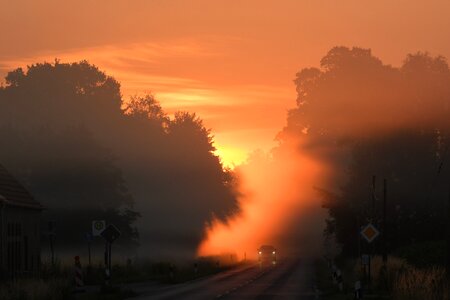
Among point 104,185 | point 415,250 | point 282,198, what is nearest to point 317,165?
point 104,185

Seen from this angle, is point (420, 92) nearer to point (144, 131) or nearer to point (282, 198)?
point (144, 131)

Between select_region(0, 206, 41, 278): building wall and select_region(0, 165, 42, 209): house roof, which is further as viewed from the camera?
select_region(0, 165, 42, 209): house roof

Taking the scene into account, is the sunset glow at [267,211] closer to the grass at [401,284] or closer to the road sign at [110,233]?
the grass at [401,284]

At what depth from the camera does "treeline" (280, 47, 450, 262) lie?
73.8 metres

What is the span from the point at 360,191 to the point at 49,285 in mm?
44567

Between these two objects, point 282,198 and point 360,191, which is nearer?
point 360,191

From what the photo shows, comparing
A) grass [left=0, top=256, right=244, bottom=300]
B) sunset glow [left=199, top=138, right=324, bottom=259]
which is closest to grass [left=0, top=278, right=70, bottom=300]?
grass [left=0, top=256, right=244, bottom=300]

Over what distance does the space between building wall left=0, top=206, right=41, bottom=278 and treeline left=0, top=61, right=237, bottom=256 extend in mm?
32565

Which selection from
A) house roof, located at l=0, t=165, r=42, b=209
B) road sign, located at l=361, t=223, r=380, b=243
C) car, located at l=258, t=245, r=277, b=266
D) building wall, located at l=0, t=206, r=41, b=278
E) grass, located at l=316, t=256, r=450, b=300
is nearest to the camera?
grass, located at l=316, t=256, r=450, b=300

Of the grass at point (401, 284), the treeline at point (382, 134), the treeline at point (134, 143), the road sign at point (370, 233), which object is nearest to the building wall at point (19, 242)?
the grass at point (401, 284)

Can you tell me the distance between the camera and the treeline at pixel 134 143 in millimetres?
86781

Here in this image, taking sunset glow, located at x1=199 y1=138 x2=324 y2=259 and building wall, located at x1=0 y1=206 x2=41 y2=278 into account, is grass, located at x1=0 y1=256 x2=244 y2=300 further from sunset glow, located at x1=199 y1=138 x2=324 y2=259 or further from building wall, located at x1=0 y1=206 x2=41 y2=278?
sunset glow, located at x1=199 y1=138 x2=324 y2=259

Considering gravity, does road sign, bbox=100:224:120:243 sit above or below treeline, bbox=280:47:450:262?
below

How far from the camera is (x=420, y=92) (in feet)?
279
